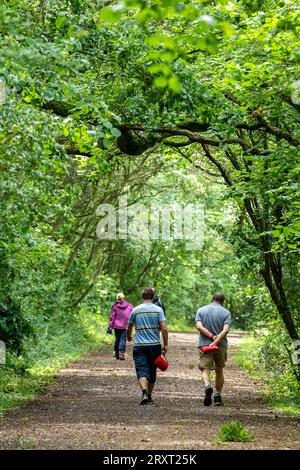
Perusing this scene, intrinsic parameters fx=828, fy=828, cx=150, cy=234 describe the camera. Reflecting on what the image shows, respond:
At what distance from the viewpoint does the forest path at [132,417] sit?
9.27 meters

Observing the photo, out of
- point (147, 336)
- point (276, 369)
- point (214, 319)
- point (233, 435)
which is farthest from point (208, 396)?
point (276, 369)

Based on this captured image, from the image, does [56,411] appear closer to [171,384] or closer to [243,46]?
[171,384]

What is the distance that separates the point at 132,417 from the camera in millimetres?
11758

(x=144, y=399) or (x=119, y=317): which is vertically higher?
(x=119, y=317)

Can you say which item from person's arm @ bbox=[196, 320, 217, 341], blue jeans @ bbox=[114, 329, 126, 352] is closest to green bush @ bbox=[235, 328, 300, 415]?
person's arm @ bbox=[196, 320, 217, 341]

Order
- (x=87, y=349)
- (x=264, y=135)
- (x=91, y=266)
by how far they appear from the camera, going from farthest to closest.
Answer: (x=91, y=266) < (x=87, y=349) < (x=264, y=135)

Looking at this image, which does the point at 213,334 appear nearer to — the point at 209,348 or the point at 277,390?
the point at 209,348

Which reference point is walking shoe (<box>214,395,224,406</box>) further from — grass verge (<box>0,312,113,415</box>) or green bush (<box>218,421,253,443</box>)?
green bush (<box>218,421,253,443</box>)

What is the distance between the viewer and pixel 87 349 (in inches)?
1105

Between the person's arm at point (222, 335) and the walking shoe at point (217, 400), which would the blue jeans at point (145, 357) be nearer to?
the person's arm at point (222, 335)

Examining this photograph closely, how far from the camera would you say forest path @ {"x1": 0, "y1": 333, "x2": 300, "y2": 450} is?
9.27 metres
